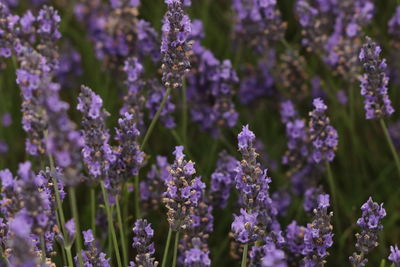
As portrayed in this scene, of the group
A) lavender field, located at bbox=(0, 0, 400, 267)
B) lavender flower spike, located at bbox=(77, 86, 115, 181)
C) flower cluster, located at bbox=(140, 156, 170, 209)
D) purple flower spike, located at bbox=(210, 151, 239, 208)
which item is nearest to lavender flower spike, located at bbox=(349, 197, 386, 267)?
lavender field, located at bbox=(0, 0, 400, 267)

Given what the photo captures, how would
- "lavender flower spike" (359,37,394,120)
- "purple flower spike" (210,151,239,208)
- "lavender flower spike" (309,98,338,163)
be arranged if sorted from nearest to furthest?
"lavender flower spike" (359,37,394,120)
"lavender flower spike" (309,98,338,163)
"purple flower spike" (210,151,239,208)

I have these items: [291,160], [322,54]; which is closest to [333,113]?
[322,54]

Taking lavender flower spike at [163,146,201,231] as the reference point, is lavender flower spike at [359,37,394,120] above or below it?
above

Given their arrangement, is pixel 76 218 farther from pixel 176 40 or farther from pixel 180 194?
pixel 176 40

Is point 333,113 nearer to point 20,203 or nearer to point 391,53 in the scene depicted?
point 391,53

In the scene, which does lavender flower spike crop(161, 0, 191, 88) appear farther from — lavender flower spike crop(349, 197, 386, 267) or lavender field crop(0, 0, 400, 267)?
lavender flower spike crop(349, 197, 386, 267)

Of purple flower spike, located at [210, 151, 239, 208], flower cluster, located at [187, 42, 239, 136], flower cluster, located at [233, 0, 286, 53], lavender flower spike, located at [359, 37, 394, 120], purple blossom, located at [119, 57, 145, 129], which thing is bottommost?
purple flower spike, located at [210, 151, 239, 208]
